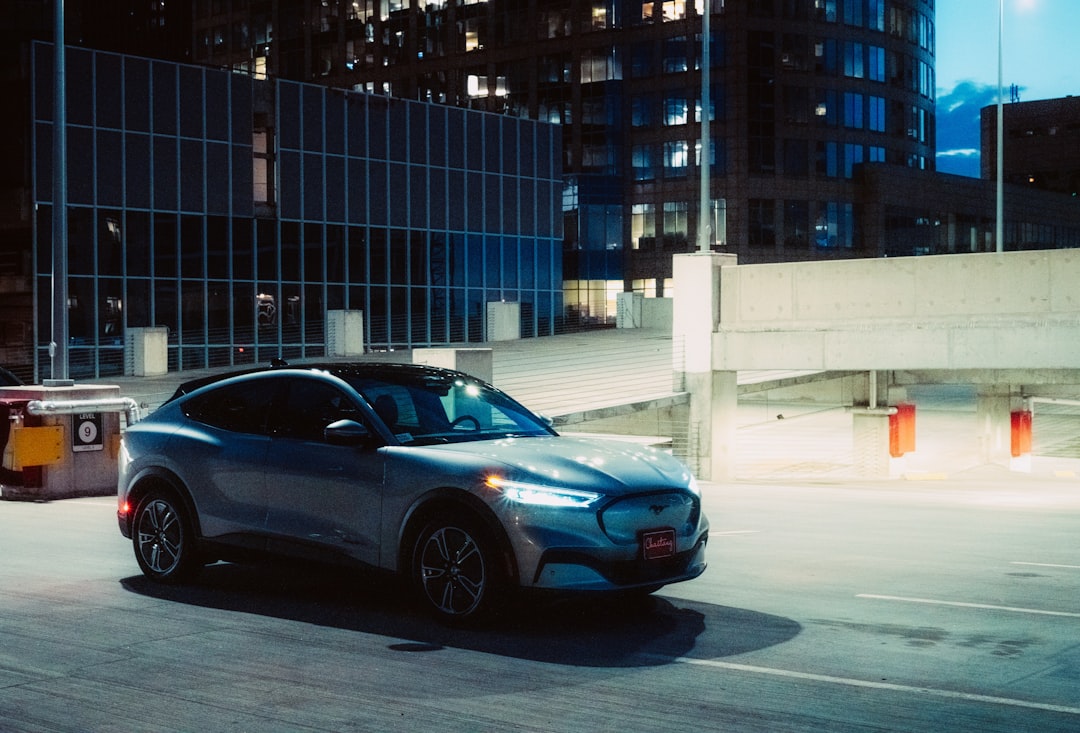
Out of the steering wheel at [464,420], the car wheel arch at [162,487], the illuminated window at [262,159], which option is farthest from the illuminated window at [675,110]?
the steering wheel at [464,420]

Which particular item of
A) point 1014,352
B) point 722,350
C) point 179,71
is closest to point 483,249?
point 179,71

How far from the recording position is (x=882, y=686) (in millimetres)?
6566

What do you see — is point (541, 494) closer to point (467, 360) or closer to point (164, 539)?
point (164, 539)

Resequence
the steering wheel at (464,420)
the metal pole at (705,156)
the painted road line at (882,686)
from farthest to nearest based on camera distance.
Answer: the metal pole at (705,156), the steering wheel at (464,420), the painted road line at (882,686)

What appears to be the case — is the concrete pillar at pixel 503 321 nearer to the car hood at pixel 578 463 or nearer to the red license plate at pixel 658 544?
the car hood at pixel 578 463

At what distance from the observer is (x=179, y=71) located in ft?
145

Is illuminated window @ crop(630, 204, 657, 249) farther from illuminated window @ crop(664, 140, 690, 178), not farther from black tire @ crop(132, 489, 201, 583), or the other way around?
black tire @ crop(132, 489, 201, 583)

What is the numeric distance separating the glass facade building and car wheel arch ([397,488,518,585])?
115 feet

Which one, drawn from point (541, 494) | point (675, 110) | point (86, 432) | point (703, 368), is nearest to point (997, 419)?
point (703, 368)

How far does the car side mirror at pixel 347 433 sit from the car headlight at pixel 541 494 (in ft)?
3.38

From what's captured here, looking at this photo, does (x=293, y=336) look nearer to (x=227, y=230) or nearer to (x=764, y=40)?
(x=227, y=230)

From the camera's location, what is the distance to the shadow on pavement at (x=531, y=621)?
7516 millimetres

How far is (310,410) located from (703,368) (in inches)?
834

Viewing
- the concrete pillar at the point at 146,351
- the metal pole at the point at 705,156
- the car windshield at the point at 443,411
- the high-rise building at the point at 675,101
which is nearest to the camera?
the car windshield at the point at 443,411
